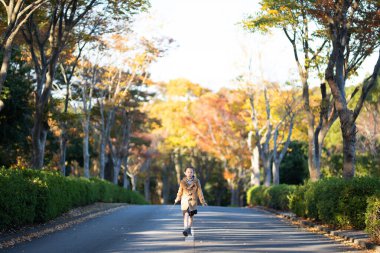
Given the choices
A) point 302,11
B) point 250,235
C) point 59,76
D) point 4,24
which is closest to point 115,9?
point 4,24

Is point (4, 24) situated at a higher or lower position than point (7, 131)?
higher

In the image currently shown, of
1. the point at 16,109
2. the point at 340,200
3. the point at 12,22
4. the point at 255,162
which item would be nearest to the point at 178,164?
the point at 255,162

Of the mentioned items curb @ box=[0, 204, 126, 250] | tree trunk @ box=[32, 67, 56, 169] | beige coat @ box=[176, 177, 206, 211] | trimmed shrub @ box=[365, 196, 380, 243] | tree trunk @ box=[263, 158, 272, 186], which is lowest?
curb @ box=[0, 204, 126, 250]

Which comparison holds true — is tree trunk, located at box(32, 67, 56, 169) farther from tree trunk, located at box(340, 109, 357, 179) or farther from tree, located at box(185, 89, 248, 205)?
tree, located at box(185, 89, 248, 205)

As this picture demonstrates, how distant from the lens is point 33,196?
661 inches

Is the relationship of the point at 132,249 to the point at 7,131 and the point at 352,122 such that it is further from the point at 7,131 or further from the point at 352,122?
the point at 7,131

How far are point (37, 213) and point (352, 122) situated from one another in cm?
1001

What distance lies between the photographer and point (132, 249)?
11945 mm

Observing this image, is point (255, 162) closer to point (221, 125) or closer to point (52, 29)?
point (221, 125)

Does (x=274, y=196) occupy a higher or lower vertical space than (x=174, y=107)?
lower

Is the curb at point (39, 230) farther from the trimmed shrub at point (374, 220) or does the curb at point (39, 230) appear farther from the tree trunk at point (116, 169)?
the tree trunk at point (116, 169)

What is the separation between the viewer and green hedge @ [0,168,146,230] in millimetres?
→ 14680

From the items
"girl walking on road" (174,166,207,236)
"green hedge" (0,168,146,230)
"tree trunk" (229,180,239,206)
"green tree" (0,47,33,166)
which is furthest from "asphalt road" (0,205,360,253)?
"tree trunk" (229,180,239,206)

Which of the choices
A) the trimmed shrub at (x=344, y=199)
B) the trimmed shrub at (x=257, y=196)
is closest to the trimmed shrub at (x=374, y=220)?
the trimmed shrub at (x=344, y=199)
